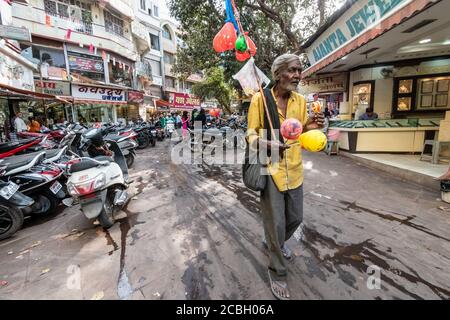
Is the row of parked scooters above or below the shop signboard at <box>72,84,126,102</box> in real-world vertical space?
below

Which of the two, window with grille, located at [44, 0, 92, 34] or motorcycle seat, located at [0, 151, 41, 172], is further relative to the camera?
window with grille, located at [44, 0, 92, 34]

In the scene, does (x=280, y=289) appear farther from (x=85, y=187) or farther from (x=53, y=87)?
(x=53, y=87)

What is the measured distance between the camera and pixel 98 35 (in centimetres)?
1634

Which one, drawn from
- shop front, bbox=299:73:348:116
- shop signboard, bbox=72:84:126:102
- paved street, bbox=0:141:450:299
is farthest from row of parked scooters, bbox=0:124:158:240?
shop signboard, bbox=72:84:126:102

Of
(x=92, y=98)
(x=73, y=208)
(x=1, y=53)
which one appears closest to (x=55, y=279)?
(x=73, y=208)

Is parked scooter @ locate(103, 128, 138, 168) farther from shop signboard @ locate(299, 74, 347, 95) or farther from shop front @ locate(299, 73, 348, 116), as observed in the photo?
shop signboard @ locate(299, 74, 347, 95)

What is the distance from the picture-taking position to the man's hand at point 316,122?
2.14 m

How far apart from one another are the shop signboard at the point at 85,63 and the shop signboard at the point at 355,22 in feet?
47.9

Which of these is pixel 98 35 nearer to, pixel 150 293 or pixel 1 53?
pixel 1 53

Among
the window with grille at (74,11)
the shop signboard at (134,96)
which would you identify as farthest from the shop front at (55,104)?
Result: the shop signboard at (134,96)

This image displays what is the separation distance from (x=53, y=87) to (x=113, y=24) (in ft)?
23.9

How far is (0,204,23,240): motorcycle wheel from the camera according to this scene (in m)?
3.36

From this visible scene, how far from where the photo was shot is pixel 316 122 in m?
2.16

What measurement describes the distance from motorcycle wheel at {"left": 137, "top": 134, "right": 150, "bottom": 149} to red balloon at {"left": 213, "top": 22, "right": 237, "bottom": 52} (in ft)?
24.8
